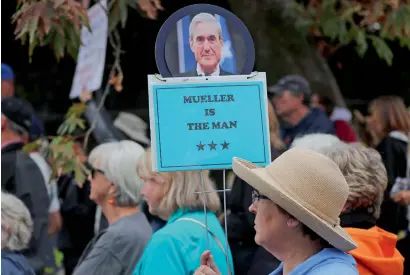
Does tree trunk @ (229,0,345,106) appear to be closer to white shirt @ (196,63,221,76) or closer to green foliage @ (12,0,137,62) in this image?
green foliage @ (12,0,137,62)

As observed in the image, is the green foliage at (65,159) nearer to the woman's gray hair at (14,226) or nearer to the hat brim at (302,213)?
the woman's gray hair at (14,226)

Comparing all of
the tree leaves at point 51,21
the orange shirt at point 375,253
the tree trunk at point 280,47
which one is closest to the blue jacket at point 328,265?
the orange shirt at point 375,253

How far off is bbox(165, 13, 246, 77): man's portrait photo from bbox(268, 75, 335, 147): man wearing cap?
129 inches

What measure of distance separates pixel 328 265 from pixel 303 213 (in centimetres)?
18

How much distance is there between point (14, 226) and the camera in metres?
4.18

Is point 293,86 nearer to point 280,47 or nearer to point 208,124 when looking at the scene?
point 280,47

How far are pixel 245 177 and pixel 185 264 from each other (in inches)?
43.8

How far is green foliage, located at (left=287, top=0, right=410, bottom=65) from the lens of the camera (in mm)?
5930

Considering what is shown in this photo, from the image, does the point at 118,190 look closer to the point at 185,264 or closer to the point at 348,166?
the point at 185,264

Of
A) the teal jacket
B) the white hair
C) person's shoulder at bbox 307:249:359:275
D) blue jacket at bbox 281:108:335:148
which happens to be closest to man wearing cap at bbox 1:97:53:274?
the teal jacket

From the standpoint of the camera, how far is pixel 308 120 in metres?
6.75

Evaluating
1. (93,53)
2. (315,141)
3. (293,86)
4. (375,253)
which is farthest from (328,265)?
(293,86)

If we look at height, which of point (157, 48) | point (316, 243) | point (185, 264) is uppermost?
point (157, 48)

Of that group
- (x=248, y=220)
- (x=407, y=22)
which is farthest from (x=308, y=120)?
(x=248, y=220)
